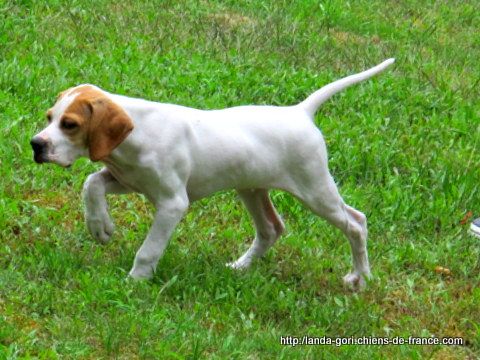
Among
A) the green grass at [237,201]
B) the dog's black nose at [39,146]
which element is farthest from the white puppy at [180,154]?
the green grass at [237,201]

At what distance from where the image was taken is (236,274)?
6.94m

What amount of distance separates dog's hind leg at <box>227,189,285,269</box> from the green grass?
134mm

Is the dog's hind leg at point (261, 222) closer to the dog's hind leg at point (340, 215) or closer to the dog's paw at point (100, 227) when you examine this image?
the dog's hind leg at point (340, 215)

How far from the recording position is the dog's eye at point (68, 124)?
20.2ft

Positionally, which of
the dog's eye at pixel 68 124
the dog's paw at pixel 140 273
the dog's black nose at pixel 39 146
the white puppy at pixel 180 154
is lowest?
the dog's paw at pixel 140 273

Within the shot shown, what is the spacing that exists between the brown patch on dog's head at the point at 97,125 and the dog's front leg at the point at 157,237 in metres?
0.47

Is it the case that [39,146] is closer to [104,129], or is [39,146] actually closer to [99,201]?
[104,129]

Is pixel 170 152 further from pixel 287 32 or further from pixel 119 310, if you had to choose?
pixel 287 32

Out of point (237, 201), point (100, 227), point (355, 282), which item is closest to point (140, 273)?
point (100, 227)

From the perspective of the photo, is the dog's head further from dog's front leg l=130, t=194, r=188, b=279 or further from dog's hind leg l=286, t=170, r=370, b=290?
dog's hind leg l=286, t=170, r=370, b=290

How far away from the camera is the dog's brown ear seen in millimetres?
6188

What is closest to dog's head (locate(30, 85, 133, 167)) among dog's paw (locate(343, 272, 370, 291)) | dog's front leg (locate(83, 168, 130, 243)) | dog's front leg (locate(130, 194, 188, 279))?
dog's front leg (locate(83, 168, 130, 243))

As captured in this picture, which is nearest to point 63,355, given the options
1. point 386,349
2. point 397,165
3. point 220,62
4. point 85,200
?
point 85,200

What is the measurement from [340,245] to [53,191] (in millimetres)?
1763
